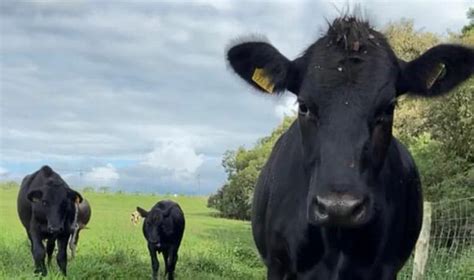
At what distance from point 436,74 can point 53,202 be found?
31.4 ft

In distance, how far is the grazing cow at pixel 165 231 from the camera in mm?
14891

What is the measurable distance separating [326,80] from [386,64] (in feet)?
1.26

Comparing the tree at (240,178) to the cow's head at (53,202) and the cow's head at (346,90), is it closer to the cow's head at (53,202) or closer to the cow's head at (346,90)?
the cow's head at (53,202)

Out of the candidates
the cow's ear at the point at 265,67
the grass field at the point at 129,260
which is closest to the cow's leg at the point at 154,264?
the grass field at the point at 129,260

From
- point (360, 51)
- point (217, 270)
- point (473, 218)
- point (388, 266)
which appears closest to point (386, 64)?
point (360, 51)

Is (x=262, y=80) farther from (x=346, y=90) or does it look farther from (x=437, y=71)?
(x=437, y=71)

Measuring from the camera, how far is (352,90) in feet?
13.4

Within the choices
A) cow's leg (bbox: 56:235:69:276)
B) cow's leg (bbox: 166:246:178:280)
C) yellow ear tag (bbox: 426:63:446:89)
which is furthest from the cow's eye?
cow's leg (bbox: 166:246:178:280)

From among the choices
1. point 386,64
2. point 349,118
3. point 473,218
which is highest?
point 386,64

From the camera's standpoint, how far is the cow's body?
467 centimetres

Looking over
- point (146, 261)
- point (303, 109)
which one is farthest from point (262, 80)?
point (146, 261)

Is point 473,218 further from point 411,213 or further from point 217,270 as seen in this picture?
point 411,213

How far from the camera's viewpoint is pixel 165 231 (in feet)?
52.4

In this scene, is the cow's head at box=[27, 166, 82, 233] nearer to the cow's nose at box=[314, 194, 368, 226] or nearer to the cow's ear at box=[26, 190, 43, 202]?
the cow's ear at box=[26, 190, 43, 202]
